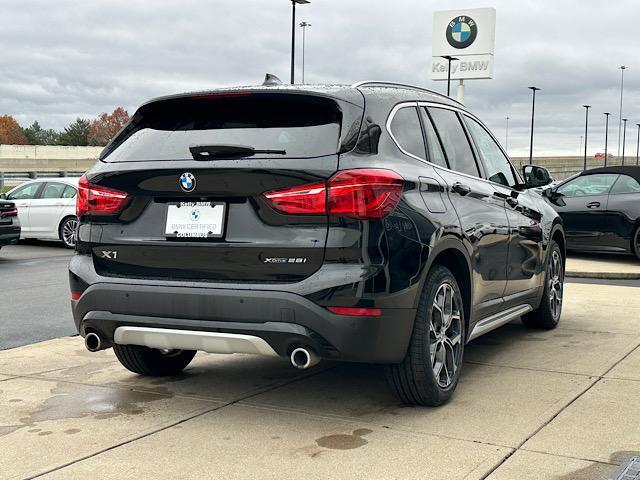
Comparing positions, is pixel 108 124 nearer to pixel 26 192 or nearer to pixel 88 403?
pixel 26 192

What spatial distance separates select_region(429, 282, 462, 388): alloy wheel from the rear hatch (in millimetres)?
983

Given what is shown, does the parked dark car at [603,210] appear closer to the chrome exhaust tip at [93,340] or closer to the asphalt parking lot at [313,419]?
the asphalt parking lot at [313,419]

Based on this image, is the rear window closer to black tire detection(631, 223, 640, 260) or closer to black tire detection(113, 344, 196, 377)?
black tire detection(113, 344, 196, 377)

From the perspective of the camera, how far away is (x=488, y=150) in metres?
6.61

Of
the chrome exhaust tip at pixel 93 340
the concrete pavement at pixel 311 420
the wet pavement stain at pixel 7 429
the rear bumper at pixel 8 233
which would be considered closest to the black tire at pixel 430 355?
the concrete pavement at pixel 311 420

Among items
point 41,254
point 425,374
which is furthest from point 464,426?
point 41,254

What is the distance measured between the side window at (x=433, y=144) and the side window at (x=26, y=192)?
15.0 m

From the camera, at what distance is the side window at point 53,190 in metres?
18.7

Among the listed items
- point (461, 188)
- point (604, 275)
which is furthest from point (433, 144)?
point (604, 275)

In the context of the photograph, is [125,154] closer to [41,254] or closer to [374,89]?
[374,89]

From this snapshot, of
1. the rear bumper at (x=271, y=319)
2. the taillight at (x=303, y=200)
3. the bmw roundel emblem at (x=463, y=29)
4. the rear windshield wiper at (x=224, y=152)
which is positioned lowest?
the rear bumper at (x=271, y=319)

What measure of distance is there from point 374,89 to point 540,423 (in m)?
2.05

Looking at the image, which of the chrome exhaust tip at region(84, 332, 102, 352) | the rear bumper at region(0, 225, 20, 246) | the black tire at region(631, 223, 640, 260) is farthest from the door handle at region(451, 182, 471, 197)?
the rear bumper at region(0, 225, 20, 246)

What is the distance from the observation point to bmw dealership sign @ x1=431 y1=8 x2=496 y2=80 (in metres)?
59.8
